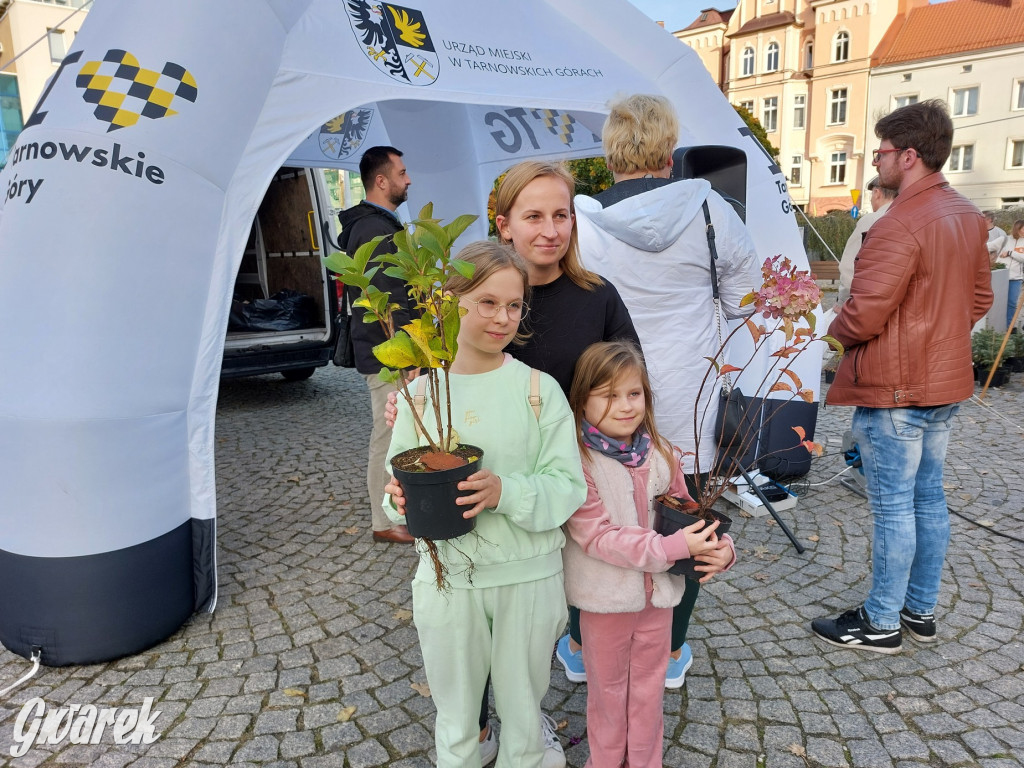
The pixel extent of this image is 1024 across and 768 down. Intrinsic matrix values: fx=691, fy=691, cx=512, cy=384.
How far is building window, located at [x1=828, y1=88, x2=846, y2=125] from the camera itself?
40.0 metres

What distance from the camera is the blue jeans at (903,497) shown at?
2.58 metres

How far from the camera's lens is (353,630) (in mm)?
3039

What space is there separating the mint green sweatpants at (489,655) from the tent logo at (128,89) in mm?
2178

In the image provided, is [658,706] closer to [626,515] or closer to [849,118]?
[626,515]

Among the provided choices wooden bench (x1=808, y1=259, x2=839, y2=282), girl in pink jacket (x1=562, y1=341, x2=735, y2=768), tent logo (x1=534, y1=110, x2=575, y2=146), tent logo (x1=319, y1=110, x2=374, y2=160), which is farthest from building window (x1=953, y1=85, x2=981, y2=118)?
girl in pink jacket (x1=562, y1=341, x2=735, y2=768)

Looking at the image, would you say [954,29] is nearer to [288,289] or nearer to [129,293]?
[288,289]

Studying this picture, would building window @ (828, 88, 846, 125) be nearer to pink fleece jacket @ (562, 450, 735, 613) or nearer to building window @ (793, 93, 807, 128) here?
building window @ (793, 93, 807, 128)

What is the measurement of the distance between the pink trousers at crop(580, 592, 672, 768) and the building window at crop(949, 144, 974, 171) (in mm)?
42825

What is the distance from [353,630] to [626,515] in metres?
1.68

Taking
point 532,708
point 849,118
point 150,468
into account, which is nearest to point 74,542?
point 150,468

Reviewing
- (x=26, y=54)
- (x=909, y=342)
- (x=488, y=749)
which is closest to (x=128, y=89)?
(x=488, y=749)

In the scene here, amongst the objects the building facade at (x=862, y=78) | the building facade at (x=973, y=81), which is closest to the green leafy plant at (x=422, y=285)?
the building facade at (x=862, y=78)

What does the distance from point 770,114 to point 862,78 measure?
5.44 metres

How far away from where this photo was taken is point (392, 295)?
12.0ft
